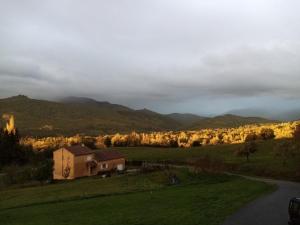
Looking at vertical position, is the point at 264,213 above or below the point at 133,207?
above

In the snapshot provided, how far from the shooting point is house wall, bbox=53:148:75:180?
347 ft

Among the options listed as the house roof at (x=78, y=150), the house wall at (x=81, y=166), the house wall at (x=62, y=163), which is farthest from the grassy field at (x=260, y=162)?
the house wall at (x=62, y=163)

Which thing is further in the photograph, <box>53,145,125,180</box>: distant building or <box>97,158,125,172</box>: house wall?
<box>97,158,125,172</box>: house wall

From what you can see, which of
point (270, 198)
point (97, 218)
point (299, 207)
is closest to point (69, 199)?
point (97, 218)

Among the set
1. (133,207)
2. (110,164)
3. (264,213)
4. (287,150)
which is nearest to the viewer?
(264,213)

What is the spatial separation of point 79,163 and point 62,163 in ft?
14.5

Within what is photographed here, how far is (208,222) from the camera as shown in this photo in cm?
3034

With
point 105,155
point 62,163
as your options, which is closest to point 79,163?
point 62,163

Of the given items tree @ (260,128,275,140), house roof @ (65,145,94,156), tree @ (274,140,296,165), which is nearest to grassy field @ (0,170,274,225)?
tree @ (274,140,296,165)

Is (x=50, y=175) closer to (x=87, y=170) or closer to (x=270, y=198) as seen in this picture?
(x=87, y=170)

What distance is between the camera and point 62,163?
108 m

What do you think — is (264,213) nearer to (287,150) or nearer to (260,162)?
(287,150)

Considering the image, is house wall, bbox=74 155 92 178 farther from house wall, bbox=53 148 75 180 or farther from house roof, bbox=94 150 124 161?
house roof, bbox=94 150 124 161

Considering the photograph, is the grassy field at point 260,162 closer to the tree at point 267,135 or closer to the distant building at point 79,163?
the distant building at point 79,163
